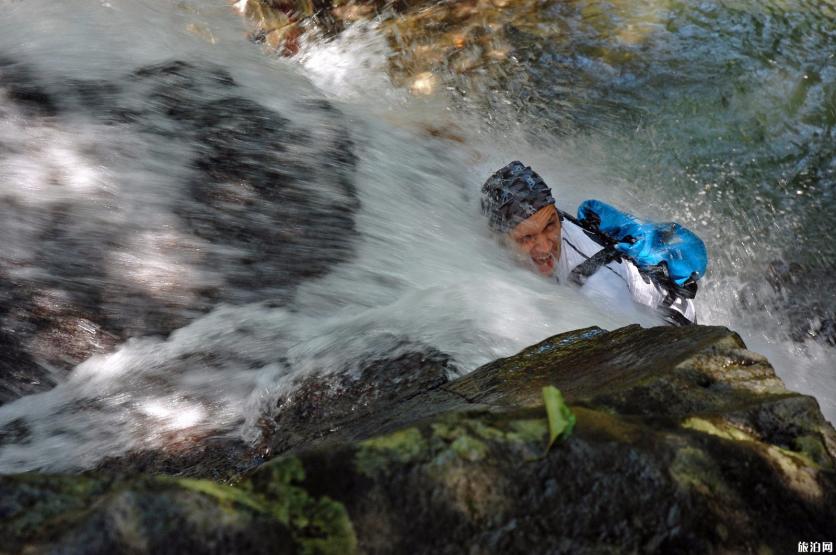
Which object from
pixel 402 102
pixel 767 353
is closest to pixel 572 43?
pixel 402 102

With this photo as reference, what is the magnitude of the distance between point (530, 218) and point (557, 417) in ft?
8.82

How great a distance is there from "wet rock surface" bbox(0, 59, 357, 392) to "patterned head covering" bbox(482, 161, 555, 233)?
2.80 ft

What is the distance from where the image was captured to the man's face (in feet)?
13.3

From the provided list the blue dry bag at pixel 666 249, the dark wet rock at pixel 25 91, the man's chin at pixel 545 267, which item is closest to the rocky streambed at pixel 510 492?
the man's chin at pixel 545 267

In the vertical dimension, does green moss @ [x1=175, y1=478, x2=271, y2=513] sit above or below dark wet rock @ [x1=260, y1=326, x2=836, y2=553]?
above

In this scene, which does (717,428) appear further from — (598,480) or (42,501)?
(42,501)

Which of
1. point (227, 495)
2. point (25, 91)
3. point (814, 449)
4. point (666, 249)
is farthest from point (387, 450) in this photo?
point (25, 91)

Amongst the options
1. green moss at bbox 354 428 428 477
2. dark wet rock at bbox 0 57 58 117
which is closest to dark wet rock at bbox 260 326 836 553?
green moss at bbox 354 428 428 477

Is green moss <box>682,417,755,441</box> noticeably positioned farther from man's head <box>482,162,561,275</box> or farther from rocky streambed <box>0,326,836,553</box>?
man's head <box>482,162,561,275</box>

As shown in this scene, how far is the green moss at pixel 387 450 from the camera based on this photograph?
4.50 feet

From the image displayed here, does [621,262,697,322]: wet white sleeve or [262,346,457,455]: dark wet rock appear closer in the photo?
[262,346,457,455]: dark wet rock

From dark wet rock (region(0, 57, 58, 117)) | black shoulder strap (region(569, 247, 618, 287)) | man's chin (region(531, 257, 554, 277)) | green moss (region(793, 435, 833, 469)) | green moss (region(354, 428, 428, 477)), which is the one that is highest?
dark wet rock (region(0, 57, 58, 117))

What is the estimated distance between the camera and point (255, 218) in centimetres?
390

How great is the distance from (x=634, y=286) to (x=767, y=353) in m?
1.79
